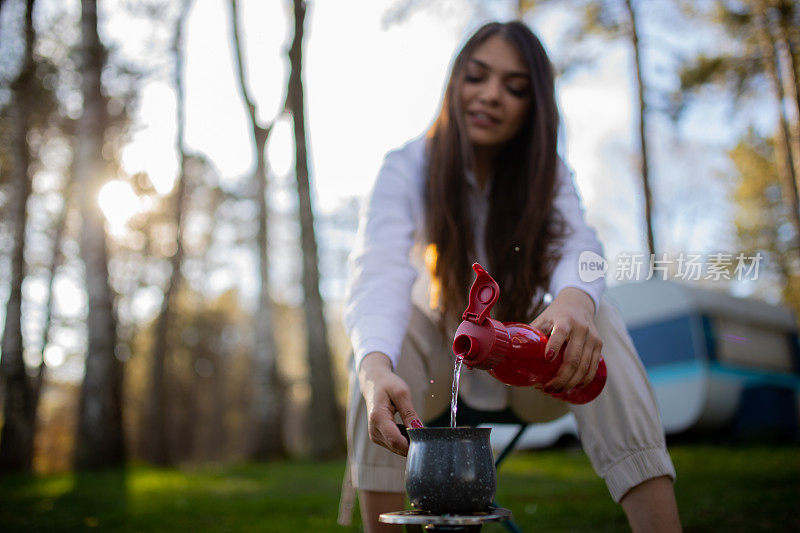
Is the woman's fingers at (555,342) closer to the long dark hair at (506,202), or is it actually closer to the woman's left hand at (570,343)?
the woman's left hand at (570,343)

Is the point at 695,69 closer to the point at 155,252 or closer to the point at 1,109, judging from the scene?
the point at 1,109

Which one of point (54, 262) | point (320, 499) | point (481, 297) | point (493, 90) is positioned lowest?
point (320, 499)

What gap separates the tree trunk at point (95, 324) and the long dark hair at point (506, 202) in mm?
6690

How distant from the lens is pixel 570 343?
1.32 meters

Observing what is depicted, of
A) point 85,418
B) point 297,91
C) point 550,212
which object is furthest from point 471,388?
point 297,91

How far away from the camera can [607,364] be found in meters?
1.59

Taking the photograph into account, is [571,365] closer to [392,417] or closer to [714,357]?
[392,417]

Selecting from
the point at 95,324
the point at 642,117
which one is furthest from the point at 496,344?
the point at 642,117

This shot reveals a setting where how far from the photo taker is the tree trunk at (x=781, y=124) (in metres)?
9.67

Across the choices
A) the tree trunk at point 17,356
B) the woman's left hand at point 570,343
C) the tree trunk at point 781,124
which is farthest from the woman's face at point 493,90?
the tree trunk at point 781,124

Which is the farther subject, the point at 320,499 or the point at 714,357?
the point at 714,357

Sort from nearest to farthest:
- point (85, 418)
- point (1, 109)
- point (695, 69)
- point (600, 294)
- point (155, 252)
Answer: point (600, 294) < point (85, 418) < point (695, 69) < point (1, 109) < point (155, 252)

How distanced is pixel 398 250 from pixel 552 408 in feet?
1.93

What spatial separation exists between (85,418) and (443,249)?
7131 millimetres
